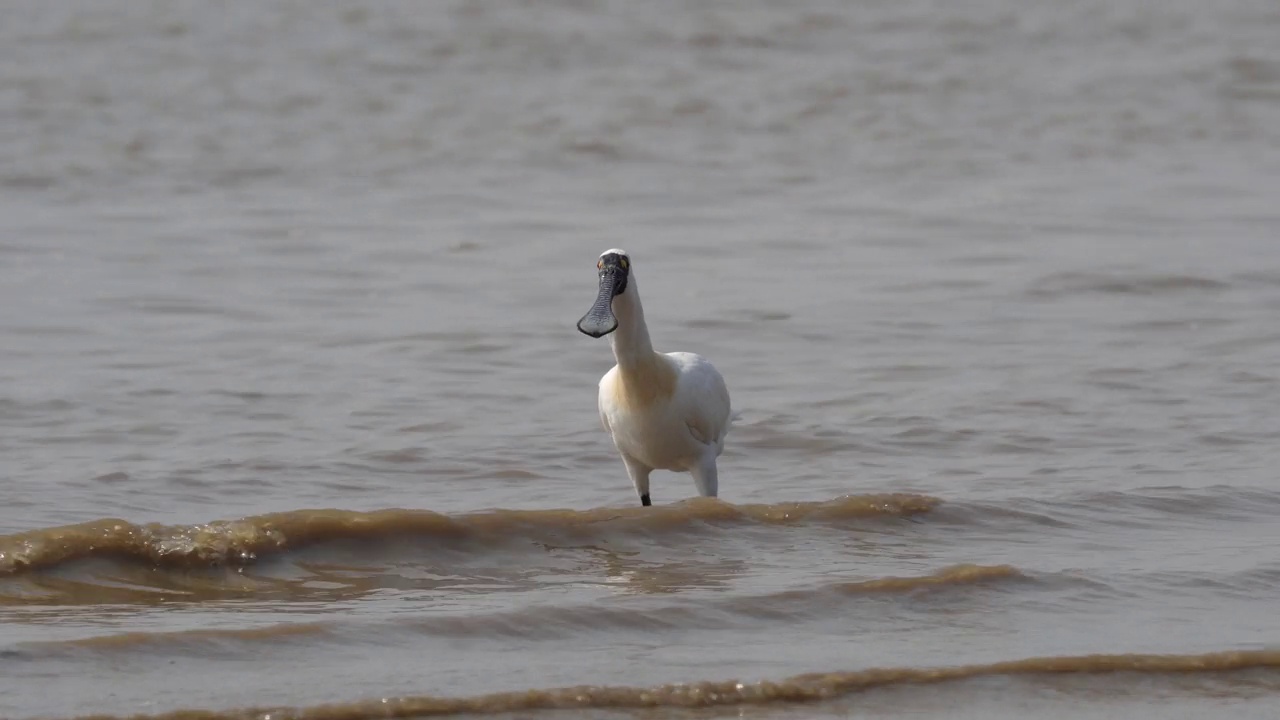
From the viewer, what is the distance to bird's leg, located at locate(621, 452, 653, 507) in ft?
31.3

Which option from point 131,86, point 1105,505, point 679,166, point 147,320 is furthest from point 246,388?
point 131,86

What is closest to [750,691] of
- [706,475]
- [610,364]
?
[706,475]

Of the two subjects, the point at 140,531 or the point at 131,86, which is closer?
the point at 140,531

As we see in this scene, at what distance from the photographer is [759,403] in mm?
11781

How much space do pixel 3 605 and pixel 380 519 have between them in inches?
61.9

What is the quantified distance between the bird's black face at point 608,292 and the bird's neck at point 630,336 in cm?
6

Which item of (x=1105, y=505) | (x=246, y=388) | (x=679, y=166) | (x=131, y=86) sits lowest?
(x=1105, y=505)

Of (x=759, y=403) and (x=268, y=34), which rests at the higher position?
(x=268, y=34)

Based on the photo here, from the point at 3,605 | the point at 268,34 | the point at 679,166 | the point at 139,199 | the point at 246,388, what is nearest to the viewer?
the point at 3,605

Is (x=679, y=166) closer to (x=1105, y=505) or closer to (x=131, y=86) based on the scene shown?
(x=131, y=86)

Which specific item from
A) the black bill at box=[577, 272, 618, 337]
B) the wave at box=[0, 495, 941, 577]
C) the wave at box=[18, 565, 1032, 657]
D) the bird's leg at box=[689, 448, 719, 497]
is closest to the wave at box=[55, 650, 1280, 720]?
the wave at box=[18, 565, 1032, 657]

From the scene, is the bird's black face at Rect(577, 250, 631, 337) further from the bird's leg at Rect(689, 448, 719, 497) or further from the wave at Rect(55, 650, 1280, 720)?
the wave at Rect(55, 650, 1280, 720)

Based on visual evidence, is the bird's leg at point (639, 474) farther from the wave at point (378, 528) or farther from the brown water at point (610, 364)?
the wave at point (378, 528)

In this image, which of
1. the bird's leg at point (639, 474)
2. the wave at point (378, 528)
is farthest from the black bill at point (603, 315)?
the wave at point (378, 528)
